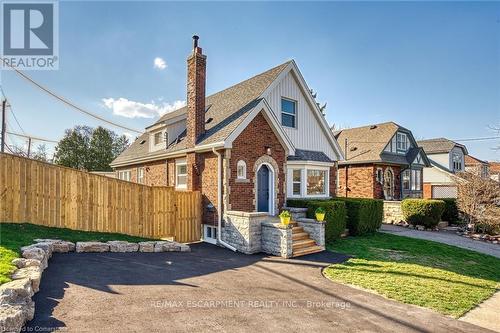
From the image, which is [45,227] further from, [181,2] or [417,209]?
[417,209]

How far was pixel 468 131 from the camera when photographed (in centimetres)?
3688

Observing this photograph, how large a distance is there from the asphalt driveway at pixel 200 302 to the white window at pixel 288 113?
31.7ft

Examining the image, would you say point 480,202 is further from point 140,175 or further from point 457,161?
point 457,161

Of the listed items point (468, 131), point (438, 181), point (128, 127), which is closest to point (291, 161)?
point (128, 127)

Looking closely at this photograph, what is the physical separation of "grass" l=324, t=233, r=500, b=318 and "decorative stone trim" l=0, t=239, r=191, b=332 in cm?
593

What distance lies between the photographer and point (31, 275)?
530 cm

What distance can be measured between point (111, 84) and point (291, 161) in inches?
499

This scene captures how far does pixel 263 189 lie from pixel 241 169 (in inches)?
62.5

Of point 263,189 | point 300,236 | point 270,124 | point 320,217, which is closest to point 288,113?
point 270,124

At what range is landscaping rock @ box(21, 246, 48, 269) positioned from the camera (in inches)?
252

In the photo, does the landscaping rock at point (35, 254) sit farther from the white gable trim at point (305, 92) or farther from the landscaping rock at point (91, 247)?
the white gable trim at point (305, 92)

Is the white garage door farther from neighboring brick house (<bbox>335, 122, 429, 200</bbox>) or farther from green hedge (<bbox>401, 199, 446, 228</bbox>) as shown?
green hedge (<bbox>401, 199, 446, 228</bbox>)

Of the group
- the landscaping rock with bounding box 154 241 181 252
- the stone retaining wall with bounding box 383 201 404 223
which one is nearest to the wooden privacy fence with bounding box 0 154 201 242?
the landscaping rock with bounding box 154 241 181 252

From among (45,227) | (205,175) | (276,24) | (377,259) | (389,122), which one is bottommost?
(377,259)
